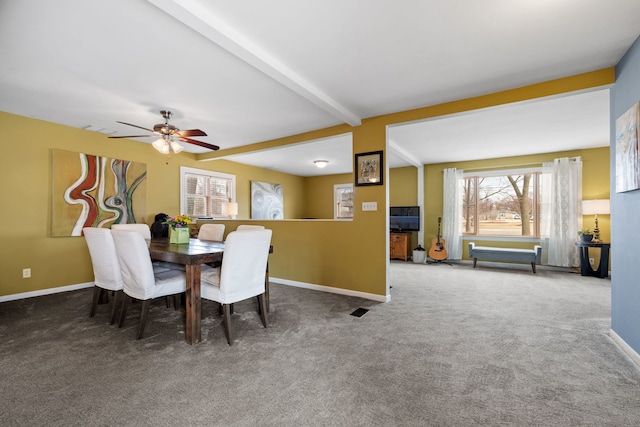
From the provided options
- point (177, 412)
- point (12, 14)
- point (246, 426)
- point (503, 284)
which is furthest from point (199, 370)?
point (503, 284)

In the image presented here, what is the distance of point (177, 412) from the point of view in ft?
4.98

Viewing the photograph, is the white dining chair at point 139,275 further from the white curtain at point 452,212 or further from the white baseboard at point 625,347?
the white curtain at point 452,212

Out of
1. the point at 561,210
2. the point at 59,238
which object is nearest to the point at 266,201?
the point at 59,238

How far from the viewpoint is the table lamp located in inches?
186

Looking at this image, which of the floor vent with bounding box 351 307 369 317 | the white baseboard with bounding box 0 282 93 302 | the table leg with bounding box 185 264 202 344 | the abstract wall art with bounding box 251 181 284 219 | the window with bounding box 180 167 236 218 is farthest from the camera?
the abstract wall art with bounding box 251 181 284 219

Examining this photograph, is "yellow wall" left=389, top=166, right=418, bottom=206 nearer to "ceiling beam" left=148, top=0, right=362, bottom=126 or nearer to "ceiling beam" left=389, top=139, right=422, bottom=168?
"ceiling beam" left=389, top=139, right=422, bottom=168

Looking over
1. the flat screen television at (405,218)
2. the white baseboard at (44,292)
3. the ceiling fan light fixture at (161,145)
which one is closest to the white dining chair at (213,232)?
the ceiling fan light fixture at (161,145)

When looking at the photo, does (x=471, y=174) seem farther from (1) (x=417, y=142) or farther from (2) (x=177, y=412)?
(2) (x=177, y=412)

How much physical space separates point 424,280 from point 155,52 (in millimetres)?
4570

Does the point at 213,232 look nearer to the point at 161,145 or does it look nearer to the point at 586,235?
the point at 161,145

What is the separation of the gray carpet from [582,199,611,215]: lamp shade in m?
2.36

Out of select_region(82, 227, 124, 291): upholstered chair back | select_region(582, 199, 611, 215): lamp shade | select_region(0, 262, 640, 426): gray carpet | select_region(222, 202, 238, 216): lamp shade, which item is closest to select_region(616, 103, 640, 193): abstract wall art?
select_region(0, 262, 640, 426): gray carpet

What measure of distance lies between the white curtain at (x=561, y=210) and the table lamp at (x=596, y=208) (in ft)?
0.79

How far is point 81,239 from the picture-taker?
4109mm
